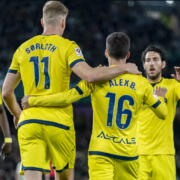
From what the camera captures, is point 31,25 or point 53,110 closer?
point 53,110

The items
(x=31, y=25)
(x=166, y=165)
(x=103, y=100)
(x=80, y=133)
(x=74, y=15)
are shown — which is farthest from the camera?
(x=74, y=15)

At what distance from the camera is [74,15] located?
18.4m

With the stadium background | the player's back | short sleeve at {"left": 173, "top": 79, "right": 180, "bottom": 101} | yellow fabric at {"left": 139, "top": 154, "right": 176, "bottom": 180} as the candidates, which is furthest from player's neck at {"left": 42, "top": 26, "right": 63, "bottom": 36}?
the stadium background

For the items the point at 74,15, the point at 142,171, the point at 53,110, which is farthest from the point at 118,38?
the point at 74,15

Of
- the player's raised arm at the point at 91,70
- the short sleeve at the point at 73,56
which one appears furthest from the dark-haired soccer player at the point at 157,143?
the short sleeve at the point at 73,56

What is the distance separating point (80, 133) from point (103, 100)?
11.4m

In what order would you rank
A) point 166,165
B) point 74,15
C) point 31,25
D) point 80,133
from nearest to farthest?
point 166,165
point 80,133
point 31,25
point 74,15

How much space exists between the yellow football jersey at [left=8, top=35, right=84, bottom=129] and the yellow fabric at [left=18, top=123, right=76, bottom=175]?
0.08 meters

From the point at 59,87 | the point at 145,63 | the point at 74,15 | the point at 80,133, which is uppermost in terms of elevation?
the point at 74,15

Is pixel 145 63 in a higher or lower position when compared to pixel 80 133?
higher

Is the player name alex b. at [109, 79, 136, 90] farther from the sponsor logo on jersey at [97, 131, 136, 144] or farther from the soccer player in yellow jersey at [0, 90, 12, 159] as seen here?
the soccer player in yellow jersey at [0, 90, 12, 159]

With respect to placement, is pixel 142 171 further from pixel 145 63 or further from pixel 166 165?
pixel 145 63

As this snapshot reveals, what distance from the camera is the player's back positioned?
3383 mm

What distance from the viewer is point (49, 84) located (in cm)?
351
